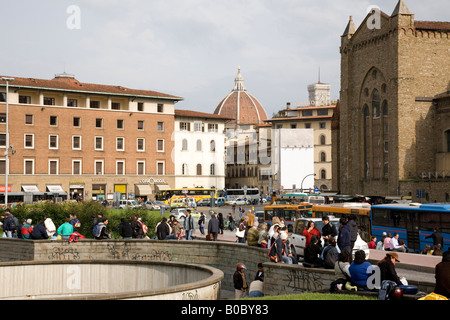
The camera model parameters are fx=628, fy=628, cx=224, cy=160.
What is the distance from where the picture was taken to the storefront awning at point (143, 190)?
79438 millimetres

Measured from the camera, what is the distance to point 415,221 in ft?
87.8

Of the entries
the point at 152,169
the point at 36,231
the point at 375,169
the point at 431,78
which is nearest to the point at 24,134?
the point at 152,169

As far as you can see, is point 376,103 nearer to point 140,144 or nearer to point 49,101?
point 140,144

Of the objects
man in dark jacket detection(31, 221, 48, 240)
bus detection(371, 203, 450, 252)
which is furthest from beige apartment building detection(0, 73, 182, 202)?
bus detection(371, 203, 450, 252)

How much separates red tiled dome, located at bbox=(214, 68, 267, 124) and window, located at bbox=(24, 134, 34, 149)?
10587cm

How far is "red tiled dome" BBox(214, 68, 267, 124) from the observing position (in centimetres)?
17850

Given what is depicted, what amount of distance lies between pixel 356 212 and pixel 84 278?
1584 cm

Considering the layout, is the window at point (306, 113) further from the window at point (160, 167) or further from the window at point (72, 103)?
the window at point (72, 103)

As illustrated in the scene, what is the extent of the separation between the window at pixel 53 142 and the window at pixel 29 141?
6.76 ft

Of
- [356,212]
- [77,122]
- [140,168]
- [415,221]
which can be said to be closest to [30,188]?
[77,122]

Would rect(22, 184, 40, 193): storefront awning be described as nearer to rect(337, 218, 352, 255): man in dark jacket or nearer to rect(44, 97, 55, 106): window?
rect(44, 97, 55, 106): window

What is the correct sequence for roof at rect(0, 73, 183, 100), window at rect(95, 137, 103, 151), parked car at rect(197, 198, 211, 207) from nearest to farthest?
roof at rect(0, 73, 183, 100)
window at rect(95, 137, 103, 151)
parked car at rect(197, 198, 211, 207)

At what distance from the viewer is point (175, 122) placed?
85.8 m
